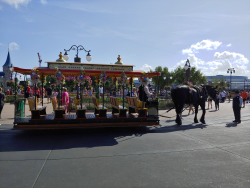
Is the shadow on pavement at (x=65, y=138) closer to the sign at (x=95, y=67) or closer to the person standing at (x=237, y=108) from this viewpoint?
the sign at (x=95, y=67)

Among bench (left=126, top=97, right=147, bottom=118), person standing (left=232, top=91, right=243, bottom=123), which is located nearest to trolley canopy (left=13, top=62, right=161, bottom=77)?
bench (left=126, top=97, right=147, bottom=118)

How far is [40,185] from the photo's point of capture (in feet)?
13.1

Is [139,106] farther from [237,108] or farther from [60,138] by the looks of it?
[237,108]

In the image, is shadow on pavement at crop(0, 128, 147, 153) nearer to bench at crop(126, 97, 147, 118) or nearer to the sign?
bench at crop(126, 97, 147, 118)

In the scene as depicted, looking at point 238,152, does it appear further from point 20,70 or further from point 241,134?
point 20,70

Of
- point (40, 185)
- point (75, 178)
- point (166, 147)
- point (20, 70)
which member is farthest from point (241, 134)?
point (20, 70)

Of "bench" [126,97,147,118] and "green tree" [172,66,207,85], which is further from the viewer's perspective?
"green tree" [172,66,207,85]

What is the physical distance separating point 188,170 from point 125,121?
427 centimetres

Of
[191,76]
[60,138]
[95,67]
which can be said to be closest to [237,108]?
[95,67]

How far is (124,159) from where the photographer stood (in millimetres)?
5430

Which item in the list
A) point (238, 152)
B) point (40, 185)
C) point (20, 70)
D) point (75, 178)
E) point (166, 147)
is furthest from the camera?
point (20, 70)

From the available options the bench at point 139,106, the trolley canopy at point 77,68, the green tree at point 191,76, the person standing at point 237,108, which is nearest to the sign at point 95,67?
the trolley canopy at point 77,68

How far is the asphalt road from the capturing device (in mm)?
4199

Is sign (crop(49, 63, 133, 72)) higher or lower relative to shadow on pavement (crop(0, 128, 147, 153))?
higher
